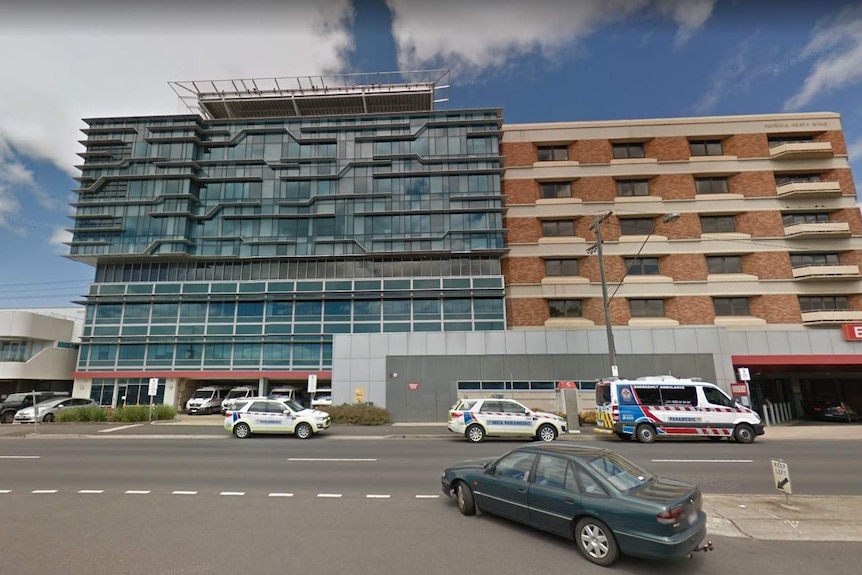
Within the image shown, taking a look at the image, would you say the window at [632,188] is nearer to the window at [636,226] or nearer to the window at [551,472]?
the window at [636,226]

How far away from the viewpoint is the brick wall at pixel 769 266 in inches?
1261

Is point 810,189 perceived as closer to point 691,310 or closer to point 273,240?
point 691,310

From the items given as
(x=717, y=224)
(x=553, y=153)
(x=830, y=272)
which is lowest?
(x=830, y=272)

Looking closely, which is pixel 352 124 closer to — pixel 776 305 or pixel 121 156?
pixel 121 156

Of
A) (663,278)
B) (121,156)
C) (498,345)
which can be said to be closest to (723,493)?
(498,345)

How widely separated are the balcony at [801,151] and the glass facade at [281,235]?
73.3 feet

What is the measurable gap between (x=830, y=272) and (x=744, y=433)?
24.4 meters

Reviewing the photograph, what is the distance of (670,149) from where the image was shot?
35094 mm

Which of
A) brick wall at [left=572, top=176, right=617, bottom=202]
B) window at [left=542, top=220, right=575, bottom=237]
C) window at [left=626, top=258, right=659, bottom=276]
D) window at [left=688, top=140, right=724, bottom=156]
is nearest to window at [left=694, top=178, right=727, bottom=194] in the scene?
window at [left=688, top=140, right=724, bottom=156]

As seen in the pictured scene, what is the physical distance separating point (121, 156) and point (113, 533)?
47.8 meters

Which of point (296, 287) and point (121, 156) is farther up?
point (121, 156)

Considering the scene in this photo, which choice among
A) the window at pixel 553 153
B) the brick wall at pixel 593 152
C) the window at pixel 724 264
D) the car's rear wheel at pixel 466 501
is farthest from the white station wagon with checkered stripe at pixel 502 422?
the window at pixel 553 153

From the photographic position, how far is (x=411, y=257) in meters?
39.5

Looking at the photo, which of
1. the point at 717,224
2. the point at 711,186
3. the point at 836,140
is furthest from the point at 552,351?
the point at 836,140
